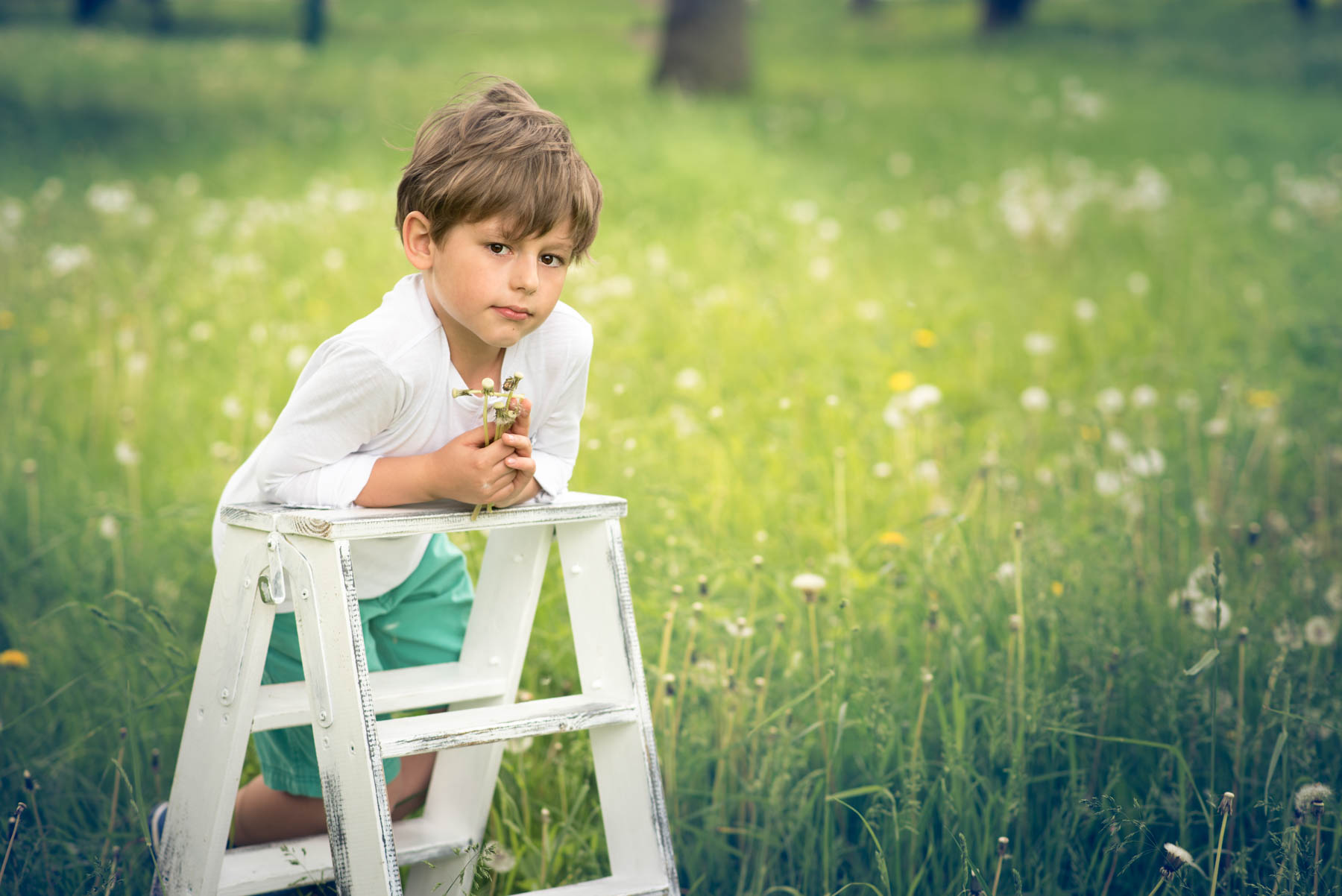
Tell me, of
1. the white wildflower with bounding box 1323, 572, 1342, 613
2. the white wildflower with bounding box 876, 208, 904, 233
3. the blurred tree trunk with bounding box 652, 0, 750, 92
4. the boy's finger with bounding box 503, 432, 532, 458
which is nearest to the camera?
the boy's finger with bounding box 503, 432, 532, 458

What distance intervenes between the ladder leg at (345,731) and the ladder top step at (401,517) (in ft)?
0.11

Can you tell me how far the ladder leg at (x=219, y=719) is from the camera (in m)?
1.86

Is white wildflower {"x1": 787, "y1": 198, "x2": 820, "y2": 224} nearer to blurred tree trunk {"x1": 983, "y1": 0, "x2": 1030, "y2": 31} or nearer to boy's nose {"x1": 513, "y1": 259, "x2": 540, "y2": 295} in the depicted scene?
boy's nose {"x1": 513, "y1": 259, "x2": 540, "y2": 295}

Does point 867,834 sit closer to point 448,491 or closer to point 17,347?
point 448,491

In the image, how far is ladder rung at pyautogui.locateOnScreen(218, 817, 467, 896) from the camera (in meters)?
2.03

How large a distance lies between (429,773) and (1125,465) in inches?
93.9

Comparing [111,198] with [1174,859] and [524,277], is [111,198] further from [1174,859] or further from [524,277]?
[1174,859]

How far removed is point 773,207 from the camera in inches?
290

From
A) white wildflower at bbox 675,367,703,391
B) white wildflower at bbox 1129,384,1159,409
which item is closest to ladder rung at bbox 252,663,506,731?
white wildflower at bbox 675,367,703,391

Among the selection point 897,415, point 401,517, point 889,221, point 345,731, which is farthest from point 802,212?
point 345,731

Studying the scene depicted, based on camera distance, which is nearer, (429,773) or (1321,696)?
(429,773)

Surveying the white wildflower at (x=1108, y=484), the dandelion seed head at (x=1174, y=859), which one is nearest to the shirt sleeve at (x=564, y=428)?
the dandelion seed head at (x=1174, y=859)

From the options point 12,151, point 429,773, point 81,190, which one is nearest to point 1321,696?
point 429,773

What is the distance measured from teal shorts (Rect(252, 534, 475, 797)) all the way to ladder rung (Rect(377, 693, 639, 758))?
41cm
